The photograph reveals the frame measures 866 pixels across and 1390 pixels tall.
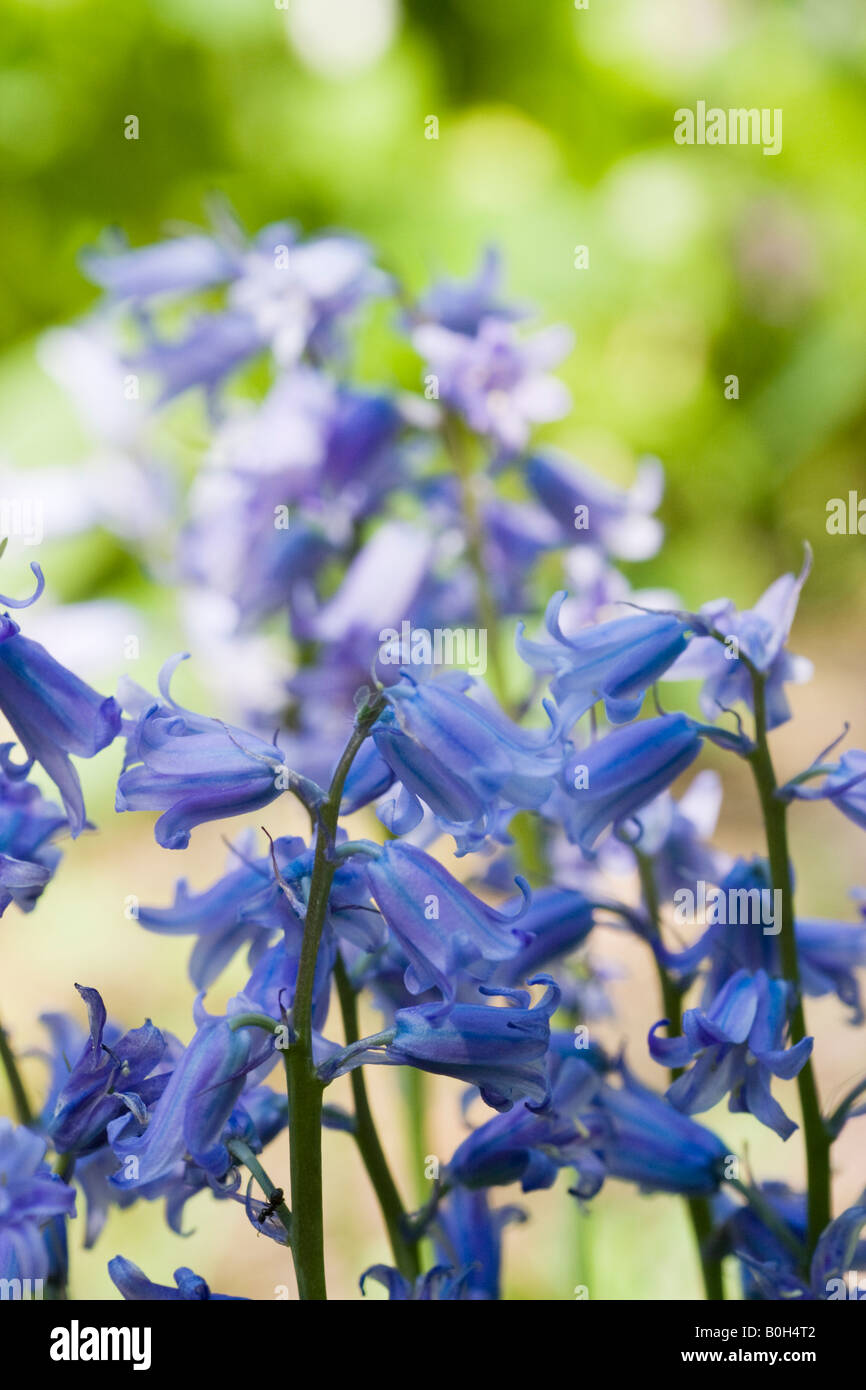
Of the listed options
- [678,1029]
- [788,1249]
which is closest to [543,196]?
[678,1029]

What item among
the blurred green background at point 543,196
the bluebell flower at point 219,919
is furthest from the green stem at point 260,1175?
the blurred green background at point 543,196

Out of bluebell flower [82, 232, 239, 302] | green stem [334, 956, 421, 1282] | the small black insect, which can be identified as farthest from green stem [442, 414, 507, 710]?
the small black insect

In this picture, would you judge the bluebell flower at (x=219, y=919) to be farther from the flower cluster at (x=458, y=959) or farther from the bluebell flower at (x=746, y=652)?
the bluebell flower at (x=746, y=652)

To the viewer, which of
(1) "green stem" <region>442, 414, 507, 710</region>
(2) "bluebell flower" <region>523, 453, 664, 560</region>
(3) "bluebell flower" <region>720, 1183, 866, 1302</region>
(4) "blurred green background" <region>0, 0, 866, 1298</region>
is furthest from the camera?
(4) "blurred green background" <region>0, 0, 866, 1298</region>

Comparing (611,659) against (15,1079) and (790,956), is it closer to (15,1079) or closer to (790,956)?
(790,956)

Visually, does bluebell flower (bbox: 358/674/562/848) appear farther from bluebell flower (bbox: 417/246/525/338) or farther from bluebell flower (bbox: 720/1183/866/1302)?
bluebell flower (bbox: 417/246/525/338)

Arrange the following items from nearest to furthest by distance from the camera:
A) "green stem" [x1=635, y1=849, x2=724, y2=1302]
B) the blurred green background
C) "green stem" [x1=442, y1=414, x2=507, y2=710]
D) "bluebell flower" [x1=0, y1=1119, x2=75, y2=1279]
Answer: "bluebell flower" [x1=0, y1=1119, x2=75, y2=1279]
"green stem" [x1=635, y1=849, x2=724, y2=1302]
"green stem" [x1=442, y1=414, x2=507, y2=710]
the blurred green background

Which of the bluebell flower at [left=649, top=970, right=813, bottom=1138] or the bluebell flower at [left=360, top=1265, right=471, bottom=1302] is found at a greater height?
the bluebell flower at [left=649, top=970, right=813, bottom=1138]
